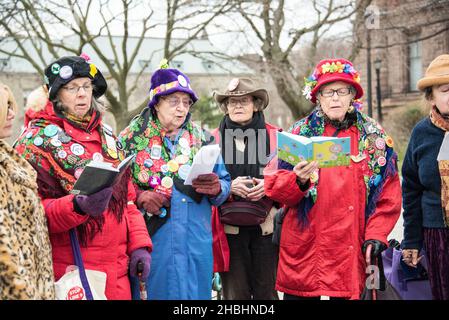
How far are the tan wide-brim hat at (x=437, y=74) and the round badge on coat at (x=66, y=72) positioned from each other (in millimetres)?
2031

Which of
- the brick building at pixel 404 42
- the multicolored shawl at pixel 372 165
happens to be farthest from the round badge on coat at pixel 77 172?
the brick building at pixel 404 42

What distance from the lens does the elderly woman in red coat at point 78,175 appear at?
293cm

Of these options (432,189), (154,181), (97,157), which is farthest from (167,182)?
(432,189)

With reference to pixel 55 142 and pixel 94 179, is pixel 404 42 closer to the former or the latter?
pixel 55 142

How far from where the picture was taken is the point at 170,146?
387 centimetres

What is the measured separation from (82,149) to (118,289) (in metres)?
0.79

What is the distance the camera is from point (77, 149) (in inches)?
124

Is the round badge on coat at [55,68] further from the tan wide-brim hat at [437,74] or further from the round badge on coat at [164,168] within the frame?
the tan wide-brim hat at [437,74]

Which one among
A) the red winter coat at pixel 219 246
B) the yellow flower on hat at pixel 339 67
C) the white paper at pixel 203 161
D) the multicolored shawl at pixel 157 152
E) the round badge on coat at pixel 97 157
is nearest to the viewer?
the round badge on coat at pixel 97 157

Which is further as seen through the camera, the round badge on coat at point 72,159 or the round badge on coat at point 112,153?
the round badge on coat at point 112,153

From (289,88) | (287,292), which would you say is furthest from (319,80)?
(289,88)

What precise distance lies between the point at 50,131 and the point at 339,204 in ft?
5.72

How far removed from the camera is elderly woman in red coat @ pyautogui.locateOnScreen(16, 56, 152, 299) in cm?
293
